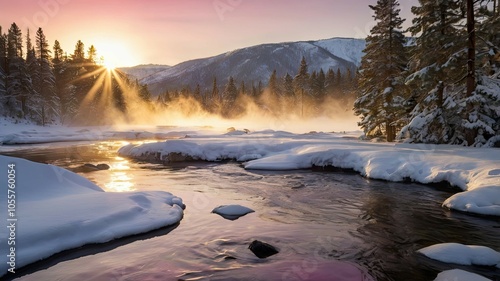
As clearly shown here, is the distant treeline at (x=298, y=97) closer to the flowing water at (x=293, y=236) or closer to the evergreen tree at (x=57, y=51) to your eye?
the evergreen tree at (x=57, y=51)

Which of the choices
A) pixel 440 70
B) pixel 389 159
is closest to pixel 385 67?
pixel 440 70

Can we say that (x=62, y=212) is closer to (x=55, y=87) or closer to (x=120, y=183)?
(x=120, y=183)

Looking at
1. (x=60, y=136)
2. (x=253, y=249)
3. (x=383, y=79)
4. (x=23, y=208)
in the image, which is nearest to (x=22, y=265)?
(x=23, y=208)

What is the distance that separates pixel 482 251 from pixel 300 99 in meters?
75.3

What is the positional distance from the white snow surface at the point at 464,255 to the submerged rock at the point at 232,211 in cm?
551

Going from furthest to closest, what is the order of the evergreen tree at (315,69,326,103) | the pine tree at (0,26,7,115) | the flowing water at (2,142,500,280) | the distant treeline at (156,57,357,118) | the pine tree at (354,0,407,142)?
the evergreen tree at (315,69,326,103)
the distant treeline at (156,57,357,118)
the pine tree at (0,26,7,115)
the pine tree at (354,0,407,142)
the flowing water at (2,142,500,280)

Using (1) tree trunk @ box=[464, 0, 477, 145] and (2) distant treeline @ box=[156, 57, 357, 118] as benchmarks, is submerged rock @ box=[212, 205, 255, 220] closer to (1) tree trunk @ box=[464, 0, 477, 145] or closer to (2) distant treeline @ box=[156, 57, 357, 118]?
(1) tree trunk @ box=[464, 0, 477, 145]

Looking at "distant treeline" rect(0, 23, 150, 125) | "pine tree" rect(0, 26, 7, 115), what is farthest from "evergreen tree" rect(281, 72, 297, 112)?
"pine tree" rect(0, 26, 7, 115)

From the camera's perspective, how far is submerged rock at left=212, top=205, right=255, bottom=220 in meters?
10.7

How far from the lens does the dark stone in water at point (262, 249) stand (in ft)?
24.8

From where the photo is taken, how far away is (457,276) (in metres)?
6.11

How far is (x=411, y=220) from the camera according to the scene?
396 inches

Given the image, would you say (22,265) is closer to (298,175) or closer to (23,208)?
(23,208)

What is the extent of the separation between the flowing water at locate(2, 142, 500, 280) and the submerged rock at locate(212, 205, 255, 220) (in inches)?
10.9
